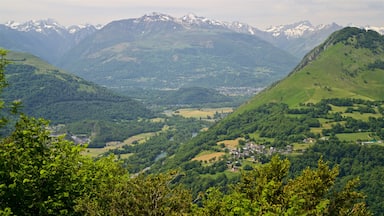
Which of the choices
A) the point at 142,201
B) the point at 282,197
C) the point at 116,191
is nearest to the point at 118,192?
the point at 116,191

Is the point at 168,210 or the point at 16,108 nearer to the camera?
the point at 168,210

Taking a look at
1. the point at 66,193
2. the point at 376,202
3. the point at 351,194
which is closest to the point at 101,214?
the point at 66,193

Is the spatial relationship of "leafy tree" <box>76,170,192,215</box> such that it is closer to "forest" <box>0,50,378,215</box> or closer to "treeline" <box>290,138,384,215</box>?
"forest" <box>0,50,378,215</box>

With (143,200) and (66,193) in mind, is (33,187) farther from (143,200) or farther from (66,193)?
(143,200)

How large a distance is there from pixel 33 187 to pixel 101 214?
5.71 metres

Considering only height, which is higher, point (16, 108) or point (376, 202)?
point (16, 108)

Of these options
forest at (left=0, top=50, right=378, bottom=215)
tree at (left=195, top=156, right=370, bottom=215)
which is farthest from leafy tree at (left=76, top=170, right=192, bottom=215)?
tree at (left=195, top=156, right=370, bottom=215)

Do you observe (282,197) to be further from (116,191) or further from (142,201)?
(116,191)

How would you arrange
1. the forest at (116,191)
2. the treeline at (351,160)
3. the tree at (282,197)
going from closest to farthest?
1. the tree at (282,197)
2. the forest at (116,191)
3. the treeline at (351,160)

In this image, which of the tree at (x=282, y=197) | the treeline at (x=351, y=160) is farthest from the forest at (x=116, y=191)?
the treeline at (x=351, y=160)

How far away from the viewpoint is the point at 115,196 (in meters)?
31.1

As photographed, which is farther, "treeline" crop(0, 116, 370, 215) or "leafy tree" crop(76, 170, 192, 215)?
"treeline" crop(0, 116, 370, 215)

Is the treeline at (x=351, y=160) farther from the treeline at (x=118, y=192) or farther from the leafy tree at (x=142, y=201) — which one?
the leafy tree at (x=142, y=201)

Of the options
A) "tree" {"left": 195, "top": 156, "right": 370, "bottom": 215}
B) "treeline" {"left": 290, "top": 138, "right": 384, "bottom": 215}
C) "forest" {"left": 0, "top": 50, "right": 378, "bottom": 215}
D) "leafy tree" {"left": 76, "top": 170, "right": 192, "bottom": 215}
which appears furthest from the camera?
"treeline" {"left": 290, "top": 138, "right": 384, "bottom": 215}
